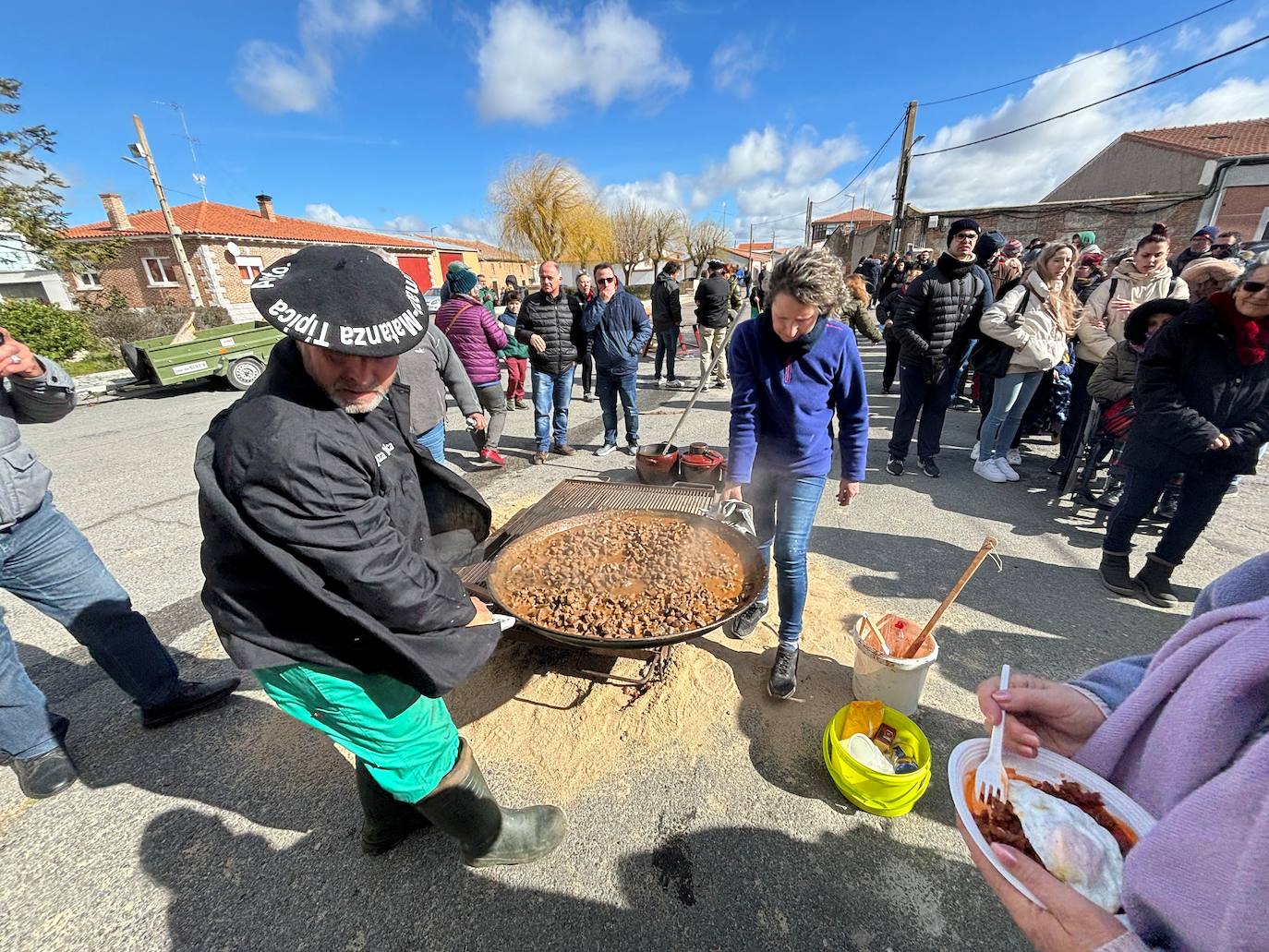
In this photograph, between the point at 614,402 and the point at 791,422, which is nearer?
the point at 791,422

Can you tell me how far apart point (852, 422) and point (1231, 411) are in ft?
7.84

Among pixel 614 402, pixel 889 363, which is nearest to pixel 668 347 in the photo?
pixel 889 363

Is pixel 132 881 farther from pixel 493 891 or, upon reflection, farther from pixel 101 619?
pixel 493 891

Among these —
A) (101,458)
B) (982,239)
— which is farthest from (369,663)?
(101,458)

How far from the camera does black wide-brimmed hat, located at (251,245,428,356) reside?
46.3 inches

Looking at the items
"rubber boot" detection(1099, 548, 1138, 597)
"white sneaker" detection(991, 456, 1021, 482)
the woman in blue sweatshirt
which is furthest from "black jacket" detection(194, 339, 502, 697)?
"white sneaker" detection(991, 456, 1021, 482)

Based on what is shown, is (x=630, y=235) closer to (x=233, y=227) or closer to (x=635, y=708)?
(x=233, y=227)

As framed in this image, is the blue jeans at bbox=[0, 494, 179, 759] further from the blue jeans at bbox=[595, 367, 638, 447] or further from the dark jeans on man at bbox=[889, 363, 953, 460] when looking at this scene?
the dark jeans on man at bbox=[889, 363, 953, 460]

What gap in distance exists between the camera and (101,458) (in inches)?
258

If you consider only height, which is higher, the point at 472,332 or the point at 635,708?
the point at 472,332

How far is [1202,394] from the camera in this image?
3.04 metres

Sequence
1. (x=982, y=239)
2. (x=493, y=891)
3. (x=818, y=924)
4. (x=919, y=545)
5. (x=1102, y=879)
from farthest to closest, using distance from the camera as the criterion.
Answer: (x=982, y=239)
(x=919, y=545)
(x=493, y=891)
(x=818, y=924)
(x=1102, y=879)

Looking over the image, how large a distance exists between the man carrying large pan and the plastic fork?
1.36 metres

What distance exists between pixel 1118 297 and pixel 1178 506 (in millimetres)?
2334
